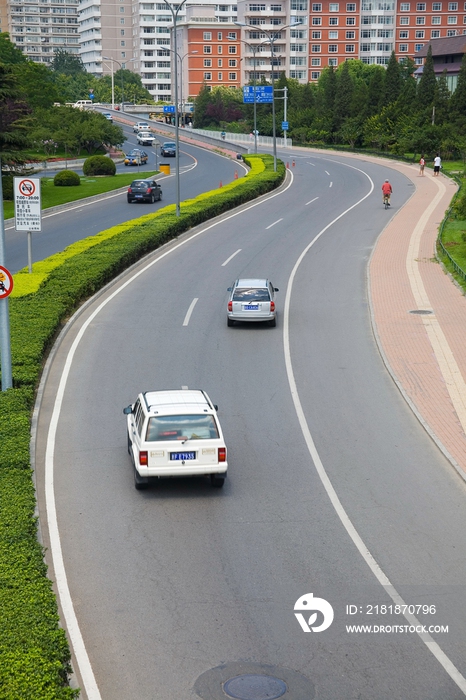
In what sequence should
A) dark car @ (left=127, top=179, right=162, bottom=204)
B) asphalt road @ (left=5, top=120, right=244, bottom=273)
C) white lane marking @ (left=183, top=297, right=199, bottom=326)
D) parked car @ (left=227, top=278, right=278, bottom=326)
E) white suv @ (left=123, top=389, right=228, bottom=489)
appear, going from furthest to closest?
dark car @ (left=127, top=179, right=162, bottom=204), asphalt road @ (left=5, top=120, right=244, bottom=273), white lane marking @ (left=183, top=297, right=199, bottom=326), parked car @ (left=227, top=278, right=278, bottom=326), white suv @ (left=123, top=389, right=228, bottom=489)

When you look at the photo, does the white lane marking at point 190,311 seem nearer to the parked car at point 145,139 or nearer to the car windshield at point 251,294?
the car windshield at point 251,294

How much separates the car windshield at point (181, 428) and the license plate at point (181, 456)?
0.85 feet

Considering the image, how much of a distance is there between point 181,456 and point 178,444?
0.21 m

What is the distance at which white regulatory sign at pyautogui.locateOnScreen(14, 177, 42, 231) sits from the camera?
27.4 m

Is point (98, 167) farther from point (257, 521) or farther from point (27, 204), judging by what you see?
point (257, 521)

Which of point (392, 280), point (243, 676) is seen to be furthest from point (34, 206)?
point (243, 676)

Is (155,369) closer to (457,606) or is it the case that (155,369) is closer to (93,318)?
(93,318)

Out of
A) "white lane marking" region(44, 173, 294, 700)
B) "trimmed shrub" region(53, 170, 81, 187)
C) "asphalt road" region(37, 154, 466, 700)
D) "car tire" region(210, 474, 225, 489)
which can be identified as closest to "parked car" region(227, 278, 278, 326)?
"asphalt road" region(37, 154, 466, 700)

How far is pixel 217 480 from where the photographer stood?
49.0ft

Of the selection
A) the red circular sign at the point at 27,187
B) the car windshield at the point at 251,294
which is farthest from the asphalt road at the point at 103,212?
the car windshield at the point at 251,294

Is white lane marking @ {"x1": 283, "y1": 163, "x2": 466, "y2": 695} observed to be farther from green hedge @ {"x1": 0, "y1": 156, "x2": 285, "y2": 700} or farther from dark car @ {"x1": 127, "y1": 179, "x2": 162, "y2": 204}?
dark car @ {"x1": 127, "y1": 179, "x2": 162, "y2": 204}

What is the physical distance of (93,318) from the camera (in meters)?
27.2

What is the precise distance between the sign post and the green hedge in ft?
6.19

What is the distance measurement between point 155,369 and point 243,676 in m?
12.9
